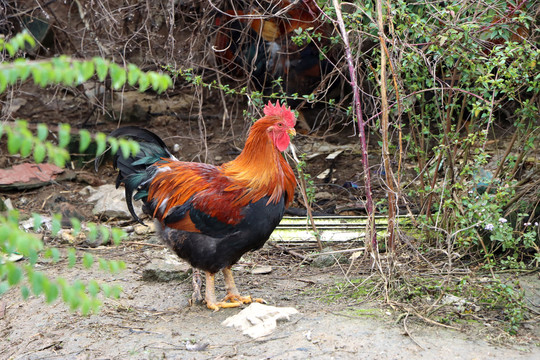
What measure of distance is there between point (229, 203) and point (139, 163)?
3.35 ft

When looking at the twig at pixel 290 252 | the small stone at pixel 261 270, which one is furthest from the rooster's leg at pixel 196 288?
the twig at pixel 290 252

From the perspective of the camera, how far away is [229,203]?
167 inches

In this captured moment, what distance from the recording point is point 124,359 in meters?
3.56

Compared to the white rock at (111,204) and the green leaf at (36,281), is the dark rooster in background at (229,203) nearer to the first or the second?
the white rock at (111,204)

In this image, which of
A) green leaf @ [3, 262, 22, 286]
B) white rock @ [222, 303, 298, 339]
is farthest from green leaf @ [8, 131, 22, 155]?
white rock @ [222, 303, 298, 339]

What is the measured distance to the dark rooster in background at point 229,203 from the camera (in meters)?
4.25

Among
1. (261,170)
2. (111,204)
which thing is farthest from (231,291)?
(111,204)

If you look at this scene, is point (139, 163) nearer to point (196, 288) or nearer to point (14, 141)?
point (196, 288)

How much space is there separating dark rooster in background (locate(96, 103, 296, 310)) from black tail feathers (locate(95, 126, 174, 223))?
147 mm

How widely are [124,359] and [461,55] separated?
3.17m

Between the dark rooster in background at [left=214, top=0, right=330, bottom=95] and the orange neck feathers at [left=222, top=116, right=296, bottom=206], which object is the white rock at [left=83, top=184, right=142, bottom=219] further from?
the orange neck feathers at [left=222, top=116, right=296, bottom=206]

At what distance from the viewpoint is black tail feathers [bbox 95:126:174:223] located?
15.5 feet

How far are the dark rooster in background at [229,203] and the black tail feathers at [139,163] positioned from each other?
0.15 meters

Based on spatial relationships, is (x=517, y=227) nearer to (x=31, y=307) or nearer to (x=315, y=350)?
(x=315, y=350)
